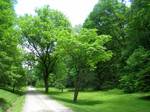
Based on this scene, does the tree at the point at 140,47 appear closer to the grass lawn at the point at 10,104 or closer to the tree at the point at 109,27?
the grass lawn at the point at 10,104

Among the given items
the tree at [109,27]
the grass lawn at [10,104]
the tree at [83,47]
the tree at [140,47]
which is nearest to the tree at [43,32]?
the tree at [109,27]

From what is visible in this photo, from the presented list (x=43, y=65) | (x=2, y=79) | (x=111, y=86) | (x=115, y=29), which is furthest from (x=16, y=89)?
(x=2, y=79)

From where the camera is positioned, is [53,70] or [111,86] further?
[53,70]

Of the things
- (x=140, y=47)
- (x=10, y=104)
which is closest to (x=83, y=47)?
(x=140, y=47)

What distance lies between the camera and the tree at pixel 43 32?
192ft

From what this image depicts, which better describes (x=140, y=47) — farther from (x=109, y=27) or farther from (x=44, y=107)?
(x=109, y=27)

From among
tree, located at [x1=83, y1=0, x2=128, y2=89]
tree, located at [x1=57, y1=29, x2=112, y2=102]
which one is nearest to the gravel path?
tree, located at [x1=57, y1=29, x2=112, y2=102]

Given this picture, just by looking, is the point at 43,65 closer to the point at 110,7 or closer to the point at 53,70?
the point at 53,70

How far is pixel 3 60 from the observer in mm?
28969

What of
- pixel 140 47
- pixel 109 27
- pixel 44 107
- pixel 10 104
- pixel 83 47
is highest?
pixel 109 27

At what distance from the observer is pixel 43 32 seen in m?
57.3

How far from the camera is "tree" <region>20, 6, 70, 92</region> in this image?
58594 mm

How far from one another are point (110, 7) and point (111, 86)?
15785mm

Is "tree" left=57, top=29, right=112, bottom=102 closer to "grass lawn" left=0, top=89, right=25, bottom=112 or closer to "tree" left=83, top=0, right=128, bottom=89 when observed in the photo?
"grass lawn" left=0, top=89, right=25, bottom=112
